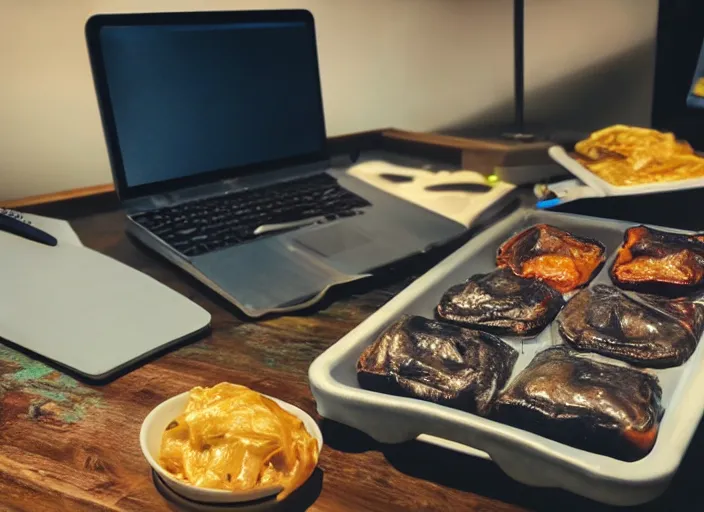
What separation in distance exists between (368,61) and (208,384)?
1.06m

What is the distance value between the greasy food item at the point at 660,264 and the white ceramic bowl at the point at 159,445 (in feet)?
1.25

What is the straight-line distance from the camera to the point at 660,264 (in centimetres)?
73

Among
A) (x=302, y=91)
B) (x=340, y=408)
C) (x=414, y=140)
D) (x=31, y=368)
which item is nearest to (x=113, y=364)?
(x=31, y=368)

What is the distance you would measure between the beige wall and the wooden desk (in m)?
0.58

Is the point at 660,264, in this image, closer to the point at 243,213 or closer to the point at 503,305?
the point at 503,305

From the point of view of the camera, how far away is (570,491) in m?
0.47

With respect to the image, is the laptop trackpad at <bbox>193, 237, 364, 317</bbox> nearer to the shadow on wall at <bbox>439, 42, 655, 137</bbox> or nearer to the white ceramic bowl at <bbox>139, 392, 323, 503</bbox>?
the white ceramic bowl at <bbox>139, 392, 323, 503</bbox>

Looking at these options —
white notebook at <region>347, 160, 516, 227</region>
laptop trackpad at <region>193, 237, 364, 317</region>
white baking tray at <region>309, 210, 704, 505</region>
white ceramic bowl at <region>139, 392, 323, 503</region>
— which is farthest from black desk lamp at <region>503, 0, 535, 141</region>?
white ceramic bowl at <region>139, 392, 323, 503</region>

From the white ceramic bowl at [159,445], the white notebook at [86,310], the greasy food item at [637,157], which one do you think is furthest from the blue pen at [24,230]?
the greasy food item at [637,157]

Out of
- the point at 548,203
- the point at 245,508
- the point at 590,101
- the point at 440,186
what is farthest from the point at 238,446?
the point at 590,101

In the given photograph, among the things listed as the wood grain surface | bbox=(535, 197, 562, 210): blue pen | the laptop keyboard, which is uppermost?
the laptop keyboard

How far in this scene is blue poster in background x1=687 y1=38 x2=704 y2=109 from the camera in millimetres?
1242

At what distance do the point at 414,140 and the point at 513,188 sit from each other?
36cm

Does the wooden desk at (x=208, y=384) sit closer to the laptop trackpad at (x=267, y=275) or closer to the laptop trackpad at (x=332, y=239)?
the laptop trackpad at (x=267, y=275)
